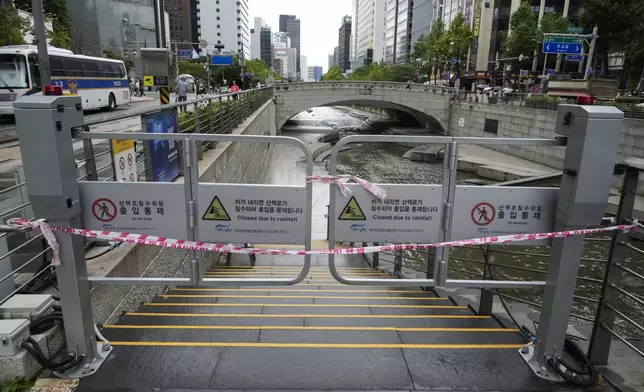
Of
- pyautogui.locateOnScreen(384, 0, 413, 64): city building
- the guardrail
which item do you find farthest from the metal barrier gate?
pyautogui.locateOnScreen(384, 0, 413, 64): city building

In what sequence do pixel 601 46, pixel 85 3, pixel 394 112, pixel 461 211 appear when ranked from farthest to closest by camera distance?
1. pixel 394 112
2. pixel 85 3
3. pixel 601 46
4. pixel 461 211

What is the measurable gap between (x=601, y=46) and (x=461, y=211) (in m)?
45.5

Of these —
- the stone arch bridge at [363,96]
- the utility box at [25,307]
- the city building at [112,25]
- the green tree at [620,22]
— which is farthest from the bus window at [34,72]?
the city building at [112,25]

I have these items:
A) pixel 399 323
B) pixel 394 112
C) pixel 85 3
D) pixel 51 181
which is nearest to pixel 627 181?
pixel 399 323

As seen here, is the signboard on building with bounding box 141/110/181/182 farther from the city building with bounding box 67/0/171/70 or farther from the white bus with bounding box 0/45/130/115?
the city building with bounding box 67/0/171/70

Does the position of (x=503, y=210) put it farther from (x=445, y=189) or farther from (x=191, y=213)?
(x=191, y=213)

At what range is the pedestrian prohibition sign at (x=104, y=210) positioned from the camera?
2.92 meters

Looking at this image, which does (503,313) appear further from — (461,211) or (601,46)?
(601,46)

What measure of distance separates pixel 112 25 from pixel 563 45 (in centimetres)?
5622

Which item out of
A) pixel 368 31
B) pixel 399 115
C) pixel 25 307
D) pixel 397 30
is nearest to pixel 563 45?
pixel 399 115

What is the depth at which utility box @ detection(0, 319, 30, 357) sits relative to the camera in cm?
265

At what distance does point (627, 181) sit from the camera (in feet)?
9.32

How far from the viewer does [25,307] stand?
115 inches

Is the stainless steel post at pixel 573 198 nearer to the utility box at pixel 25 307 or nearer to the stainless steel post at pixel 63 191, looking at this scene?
the stainless steel post at pixel 63 191
